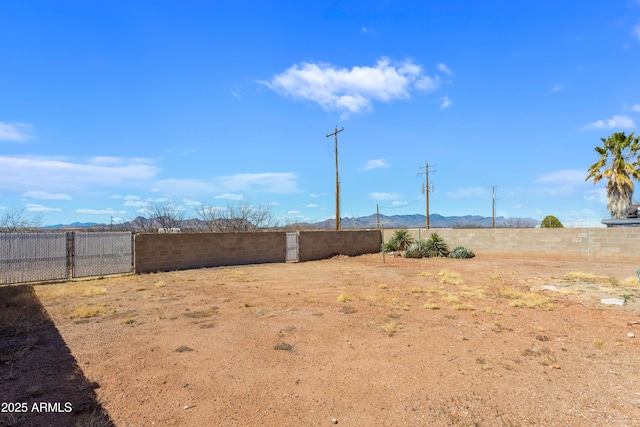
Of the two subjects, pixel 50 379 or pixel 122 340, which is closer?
pixel 50 379

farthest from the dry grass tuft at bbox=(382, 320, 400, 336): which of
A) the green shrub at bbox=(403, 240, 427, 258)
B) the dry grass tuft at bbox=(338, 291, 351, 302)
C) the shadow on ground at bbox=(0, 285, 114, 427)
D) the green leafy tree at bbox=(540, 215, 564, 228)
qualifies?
the green leafy tree at bbox=(540, 215, 564, 228)

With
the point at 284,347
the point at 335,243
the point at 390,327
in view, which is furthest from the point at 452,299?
the point at 335,243

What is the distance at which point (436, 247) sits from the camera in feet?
78.0

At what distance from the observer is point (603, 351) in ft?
19.0

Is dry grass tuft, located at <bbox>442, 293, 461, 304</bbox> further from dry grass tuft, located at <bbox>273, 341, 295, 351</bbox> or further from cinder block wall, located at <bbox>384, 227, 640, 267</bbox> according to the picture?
cinder block wall, located at <bbox>384, 227, 640, 267</bbox>

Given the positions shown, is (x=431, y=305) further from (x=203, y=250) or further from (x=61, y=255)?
(x=61, y=255)

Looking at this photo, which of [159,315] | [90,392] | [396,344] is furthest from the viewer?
[159,315]

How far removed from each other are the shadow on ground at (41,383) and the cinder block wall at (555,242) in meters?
22.4

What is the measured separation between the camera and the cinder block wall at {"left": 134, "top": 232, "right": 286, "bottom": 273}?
1548 cm

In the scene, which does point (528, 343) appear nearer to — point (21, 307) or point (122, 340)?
point (122, 340)

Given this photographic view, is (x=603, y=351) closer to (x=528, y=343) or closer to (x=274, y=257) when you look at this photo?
(x=528, y=343)

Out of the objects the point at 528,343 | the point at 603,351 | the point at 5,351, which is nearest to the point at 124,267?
the point at 5,351

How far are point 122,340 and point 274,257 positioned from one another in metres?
14.2

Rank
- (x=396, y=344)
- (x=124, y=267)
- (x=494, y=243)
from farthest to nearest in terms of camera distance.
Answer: (x=494, y=243) → (x=124, y=267) → (x=396, y=344)
